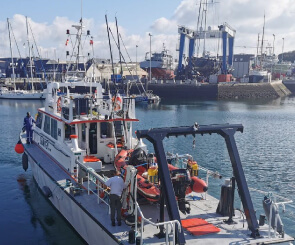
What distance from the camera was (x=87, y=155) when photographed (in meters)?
14.0

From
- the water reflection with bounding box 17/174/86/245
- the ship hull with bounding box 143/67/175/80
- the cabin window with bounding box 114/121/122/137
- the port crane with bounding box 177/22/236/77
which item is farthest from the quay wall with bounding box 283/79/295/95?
the water reflection with bounding box 17/174/86/245

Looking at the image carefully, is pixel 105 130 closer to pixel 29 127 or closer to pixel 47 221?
pixel 47 221

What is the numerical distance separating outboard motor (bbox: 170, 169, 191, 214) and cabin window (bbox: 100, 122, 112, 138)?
5.31m

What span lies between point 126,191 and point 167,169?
1.67 metres

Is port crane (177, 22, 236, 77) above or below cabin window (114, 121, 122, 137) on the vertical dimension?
above

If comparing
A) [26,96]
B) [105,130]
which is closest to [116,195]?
[105,130]

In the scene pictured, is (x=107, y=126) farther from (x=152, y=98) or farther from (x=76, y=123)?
(x=152, y=98)

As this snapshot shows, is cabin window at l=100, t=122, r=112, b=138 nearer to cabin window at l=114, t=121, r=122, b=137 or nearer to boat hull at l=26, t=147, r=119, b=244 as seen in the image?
cabin window at l=114, t=121, r=122, b=137

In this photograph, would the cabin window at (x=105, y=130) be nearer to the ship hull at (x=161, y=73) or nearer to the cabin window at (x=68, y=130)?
the cabin window at (x=68, y=130)

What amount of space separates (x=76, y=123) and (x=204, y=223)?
668 centimetres

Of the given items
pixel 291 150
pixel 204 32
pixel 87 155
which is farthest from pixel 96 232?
pixel 204 32

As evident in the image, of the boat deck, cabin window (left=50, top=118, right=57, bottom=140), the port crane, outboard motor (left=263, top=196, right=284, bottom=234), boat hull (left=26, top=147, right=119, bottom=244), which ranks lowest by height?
boat hull (left=26, top=147, right=119, bottom=244)

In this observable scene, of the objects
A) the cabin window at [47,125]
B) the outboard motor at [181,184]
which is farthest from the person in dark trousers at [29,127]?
the outboard motor at [181,184]

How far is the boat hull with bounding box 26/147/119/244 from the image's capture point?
952 cm
